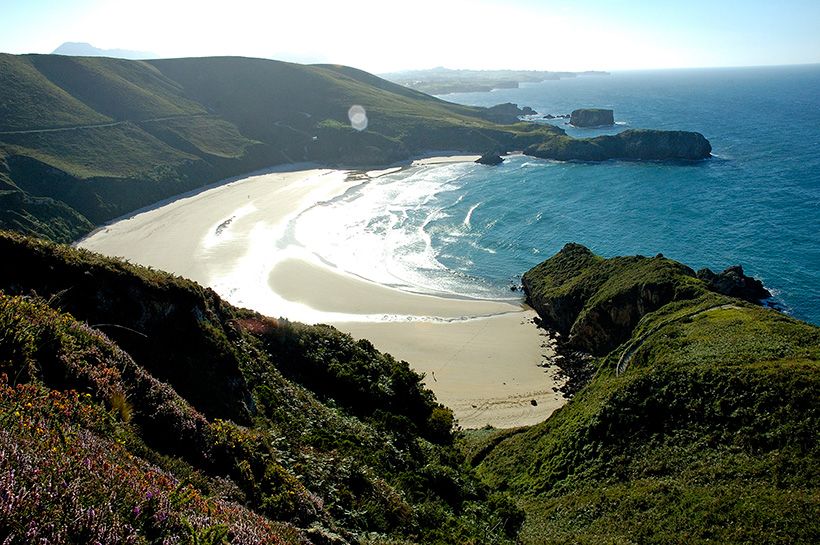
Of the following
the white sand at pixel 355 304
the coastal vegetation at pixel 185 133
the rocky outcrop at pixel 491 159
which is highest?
the coastal vegetation at pixel 185 133

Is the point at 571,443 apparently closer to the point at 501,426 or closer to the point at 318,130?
the point at 501,426

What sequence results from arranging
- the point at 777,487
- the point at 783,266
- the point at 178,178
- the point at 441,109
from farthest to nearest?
the point at 441,109 < the point at 178,178 < the point at 783,266 < the point at 777,487

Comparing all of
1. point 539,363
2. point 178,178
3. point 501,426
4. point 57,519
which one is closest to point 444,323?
point 539,363

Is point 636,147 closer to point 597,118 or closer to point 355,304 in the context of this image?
point 597,118

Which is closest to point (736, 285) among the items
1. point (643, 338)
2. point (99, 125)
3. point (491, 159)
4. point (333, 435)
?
point (643, 338)

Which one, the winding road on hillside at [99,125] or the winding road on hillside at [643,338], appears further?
the winding road on hillside at [99,125]

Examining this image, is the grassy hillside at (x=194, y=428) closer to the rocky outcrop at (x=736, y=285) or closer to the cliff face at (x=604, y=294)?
the cliff face at (x=604, y=294)

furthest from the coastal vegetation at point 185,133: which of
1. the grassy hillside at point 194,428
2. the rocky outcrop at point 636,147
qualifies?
the grassy hillside at point 194,428
